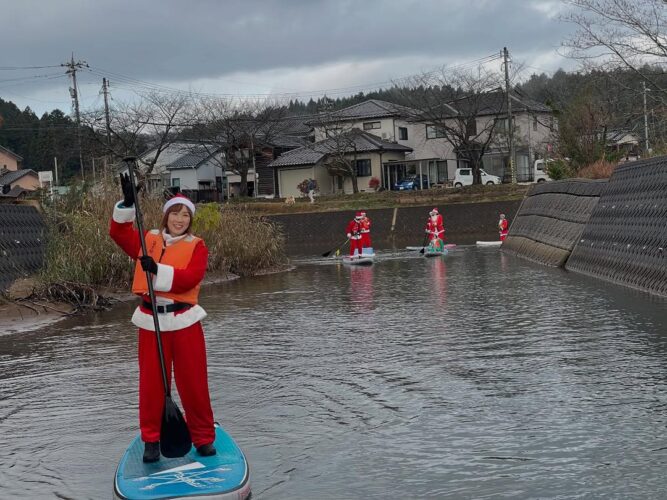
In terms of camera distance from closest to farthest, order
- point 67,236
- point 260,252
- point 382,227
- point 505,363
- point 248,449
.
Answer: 1. point 248,449
2. point 505,363
3. point 67,236
4. point 260,252
5. point 382,227

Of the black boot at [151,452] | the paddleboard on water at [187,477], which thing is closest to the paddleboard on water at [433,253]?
the paddleboard on water at [187,477]

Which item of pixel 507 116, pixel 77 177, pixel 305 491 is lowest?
pixel 305 491

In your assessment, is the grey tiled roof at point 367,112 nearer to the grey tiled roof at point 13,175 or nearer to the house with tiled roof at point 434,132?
the house with tiled roof at point 434,132

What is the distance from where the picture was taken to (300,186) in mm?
62375

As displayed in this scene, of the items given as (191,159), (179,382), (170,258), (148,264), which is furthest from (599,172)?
(191,159)

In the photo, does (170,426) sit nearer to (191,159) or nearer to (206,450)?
(206,450)

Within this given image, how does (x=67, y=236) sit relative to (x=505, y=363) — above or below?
above

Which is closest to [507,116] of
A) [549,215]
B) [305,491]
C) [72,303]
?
[549,215]

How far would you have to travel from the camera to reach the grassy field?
5003cm

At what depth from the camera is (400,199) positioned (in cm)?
5181

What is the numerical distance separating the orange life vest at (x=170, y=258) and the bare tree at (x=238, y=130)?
2199 inches

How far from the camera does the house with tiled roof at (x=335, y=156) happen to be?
62406 mm

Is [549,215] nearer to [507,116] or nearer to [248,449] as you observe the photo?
[248,449]

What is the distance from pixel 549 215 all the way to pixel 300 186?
38908mm
